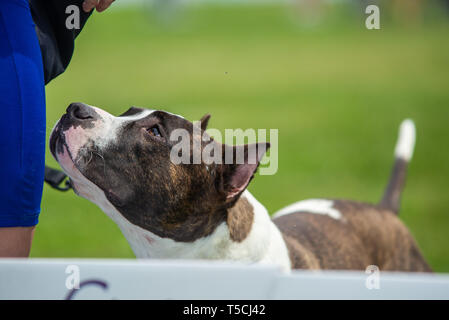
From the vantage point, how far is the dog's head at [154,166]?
2.49 metres

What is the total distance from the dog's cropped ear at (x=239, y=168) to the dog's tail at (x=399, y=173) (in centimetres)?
156

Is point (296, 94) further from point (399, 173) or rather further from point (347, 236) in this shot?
point (347, 236)

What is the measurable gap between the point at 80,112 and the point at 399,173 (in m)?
2.35

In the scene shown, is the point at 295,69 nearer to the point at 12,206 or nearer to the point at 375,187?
the point at 375,187

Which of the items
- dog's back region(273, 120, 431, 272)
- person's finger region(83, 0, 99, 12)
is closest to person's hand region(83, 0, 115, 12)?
person's finger region(83, 0, 99, 12)

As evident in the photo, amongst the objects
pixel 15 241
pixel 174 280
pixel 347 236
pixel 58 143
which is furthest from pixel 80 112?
pixel 347 236

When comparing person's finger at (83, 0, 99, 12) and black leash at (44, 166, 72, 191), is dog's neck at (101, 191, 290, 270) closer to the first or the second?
black leash at (44, 166, 72, 191)

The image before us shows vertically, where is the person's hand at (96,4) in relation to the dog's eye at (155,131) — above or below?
above

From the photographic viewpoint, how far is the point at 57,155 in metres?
2.55

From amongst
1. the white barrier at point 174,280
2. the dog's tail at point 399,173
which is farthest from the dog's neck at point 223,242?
the dog's tail at point 399,173

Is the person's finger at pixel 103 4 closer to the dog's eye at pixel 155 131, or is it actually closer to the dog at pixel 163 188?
the dog at pixel 163 188

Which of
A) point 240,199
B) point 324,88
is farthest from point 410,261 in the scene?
point 324,88

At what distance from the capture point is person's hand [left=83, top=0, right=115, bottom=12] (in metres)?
2.53

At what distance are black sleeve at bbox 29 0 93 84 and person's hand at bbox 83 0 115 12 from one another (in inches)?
1.2
